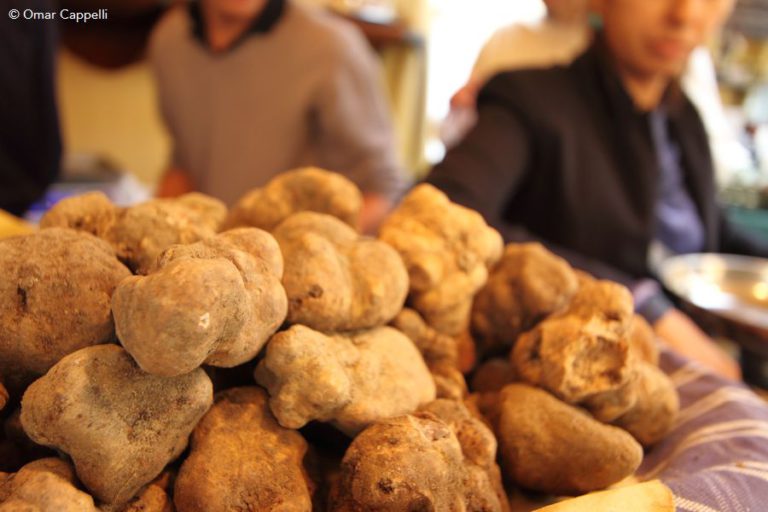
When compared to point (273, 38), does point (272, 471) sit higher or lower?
lower

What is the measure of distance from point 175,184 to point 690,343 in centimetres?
115

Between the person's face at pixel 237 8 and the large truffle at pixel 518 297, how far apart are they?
3.19ft

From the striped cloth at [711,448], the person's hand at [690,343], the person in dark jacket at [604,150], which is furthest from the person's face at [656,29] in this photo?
the striped cloth at [711,448]

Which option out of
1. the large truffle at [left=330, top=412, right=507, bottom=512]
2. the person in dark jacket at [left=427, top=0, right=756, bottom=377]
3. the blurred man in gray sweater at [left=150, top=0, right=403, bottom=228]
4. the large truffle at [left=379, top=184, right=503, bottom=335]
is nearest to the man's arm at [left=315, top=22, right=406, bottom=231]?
the blurred man in gray sweater at [left=150, top=0, right=403, bottom=228]

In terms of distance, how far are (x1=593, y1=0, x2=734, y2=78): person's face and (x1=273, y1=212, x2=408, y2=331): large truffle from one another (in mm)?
821

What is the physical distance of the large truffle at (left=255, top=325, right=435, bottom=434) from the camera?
0.42 metres

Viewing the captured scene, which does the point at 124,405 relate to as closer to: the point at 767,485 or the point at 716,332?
the point at 767,485

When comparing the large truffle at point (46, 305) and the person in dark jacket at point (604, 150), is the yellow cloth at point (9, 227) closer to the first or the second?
the large truffle at point (46, 305)

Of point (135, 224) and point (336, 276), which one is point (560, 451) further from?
point (135, 224)

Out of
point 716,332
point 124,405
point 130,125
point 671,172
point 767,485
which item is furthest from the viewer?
point 130,125

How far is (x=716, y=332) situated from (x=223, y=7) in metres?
1.16

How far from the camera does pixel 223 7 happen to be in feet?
4.42

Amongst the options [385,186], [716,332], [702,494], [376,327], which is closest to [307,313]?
[376,327]

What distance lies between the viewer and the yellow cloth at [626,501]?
0.42 metres
